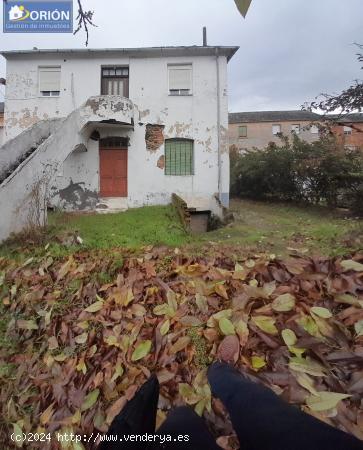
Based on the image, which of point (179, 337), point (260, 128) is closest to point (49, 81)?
point (179, 337)

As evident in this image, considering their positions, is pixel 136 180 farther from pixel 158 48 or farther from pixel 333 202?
pixel 333 202

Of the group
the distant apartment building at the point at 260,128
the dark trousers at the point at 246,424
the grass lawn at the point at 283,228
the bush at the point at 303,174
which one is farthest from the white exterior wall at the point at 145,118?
the distant apartment building at the point at 260,128

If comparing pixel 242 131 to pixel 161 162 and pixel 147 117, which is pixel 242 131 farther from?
pixel 161 162

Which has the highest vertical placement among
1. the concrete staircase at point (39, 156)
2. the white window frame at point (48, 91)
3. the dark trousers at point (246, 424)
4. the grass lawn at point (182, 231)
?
the white window frame at point (48, 91)

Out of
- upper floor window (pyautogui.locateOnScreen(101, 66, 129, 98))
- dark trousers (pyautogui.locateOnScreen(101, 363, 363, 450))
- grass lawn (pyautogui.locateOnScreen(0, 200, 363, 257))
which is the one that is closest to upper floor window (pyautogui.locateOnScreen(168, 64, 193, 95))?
upper floor window (pyautogui.locateOnScreen(101, 66, 129, 98))

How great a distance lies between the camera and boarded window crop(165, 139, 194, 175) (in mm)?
13922

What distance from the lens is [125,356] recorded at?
8.96 ft

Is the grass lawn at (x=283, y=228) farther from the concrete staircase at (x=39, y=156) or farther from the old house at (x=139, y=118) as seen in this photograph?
the concrete staircase at (x=39, y=156)

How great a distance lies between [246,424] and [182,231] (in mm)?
9277

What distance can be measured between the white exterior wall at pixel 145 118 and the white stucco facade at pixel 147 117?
0.12 ft

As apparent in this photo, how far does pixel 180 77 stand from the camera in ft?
45.8

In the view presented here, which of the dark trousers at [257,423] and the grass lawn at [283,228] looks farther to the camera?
the grass lawn at [283,228]

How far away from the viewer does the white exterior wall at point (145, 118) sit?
13.8 meters

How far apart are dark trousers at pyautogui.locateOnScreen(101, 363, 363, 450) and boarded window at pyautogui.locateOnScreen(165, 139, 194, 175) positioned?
12.1 meters
